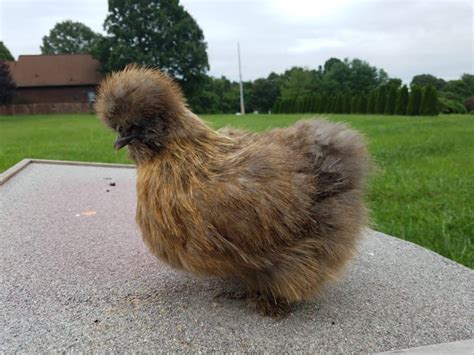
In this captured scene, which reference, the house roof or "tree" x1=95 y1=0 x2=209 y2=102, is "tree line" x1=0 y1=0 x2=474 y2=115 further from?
the house roof

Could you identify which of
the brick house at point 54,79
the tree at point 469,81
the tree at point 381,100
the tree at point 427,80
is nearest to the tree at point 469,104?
the tree at point 469,81

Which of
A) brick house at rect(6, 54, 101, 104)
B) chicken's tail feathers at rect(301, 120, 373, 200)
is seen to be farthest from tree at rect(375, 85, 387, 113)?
brick house at rect(6, 54, 101, 104)

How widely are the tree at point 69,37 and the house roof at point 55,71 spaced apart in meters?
11.2

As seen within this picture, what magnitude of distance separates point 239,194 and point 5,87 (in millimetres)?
33079

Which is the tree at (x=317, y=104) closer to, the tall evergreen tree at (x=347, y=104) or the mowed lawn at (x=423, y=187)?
the tall evergreen tree at (x=347, y=104)

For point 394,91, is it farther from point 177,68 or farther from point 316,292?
point 316,292

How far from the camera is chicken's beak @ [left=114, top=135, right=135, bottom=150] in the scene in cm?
200

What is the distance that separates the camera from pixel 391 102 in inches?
931

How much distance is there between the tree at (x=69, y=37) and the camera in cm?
5106

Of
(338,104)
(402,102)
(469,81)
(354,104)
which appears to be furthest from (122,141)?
(469,81)

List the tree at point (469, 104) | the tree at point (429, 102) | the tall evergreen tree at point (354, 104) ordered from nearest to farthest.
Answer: the tree at point (429, 102) → the tall evergreen tree at point (354, 104) → the tree at point (469, 104)

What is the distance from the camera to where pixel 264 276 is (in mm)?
1992

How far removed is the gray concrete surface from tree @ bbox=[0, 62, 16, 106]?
30.3 metres

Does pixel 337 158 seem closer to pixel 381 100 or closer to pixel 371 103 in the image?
pixel 381 100
